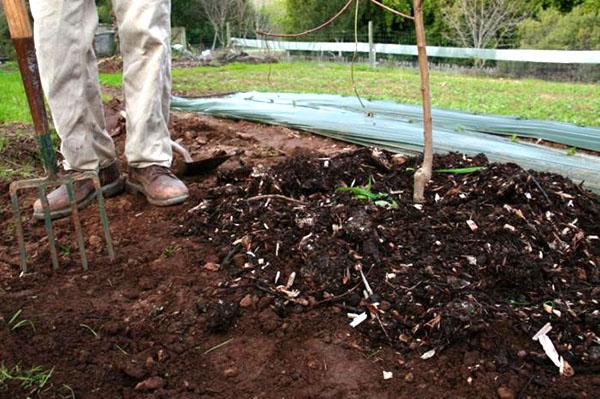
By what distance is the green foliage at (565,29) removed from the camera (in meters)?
13.6

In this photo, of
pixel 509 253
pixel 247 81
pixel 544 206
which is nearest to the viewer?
pixel 509 253

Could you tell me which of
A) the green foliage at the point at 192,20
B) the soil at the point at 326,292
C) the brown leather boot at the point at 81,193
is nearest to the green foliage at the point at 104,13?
the green foliage at the point at 192,20

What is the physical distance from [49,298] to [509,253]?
1372 mm

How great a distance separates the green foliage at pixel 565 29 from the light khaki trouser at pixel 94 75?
13755 millimetres

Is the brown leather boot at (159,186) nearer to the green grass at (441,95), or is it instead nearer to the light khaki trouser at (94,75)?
the light khaki trouser at (94,75)

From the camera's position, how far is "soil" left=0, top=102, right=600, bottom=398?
1.29m

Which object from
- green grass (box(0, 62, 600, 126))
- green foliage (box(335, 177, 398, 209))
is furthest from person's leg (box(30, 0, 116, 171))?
green grass (box(0, 62, 600, 126))

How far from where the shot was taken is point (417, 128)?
3.76 meters

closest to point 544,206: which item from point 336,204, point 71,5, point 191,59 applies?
point 336,204

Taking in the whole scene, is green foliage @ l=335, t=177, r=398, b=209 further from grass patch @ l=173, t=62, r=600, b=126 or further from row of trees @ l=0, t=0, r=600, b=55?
row of trees @ l=0, t=0, r=600, b=55

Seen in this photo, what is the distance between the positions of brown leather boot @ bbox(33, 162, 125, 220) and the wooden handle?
67cm

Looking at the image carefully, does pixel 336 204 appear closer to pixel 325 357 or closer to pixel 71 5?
→ pixel 325 357

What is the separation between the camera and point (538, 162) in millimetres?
2900

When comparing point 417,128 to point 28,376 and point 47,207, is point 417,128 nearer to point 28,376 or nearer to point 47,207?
point 47,207
